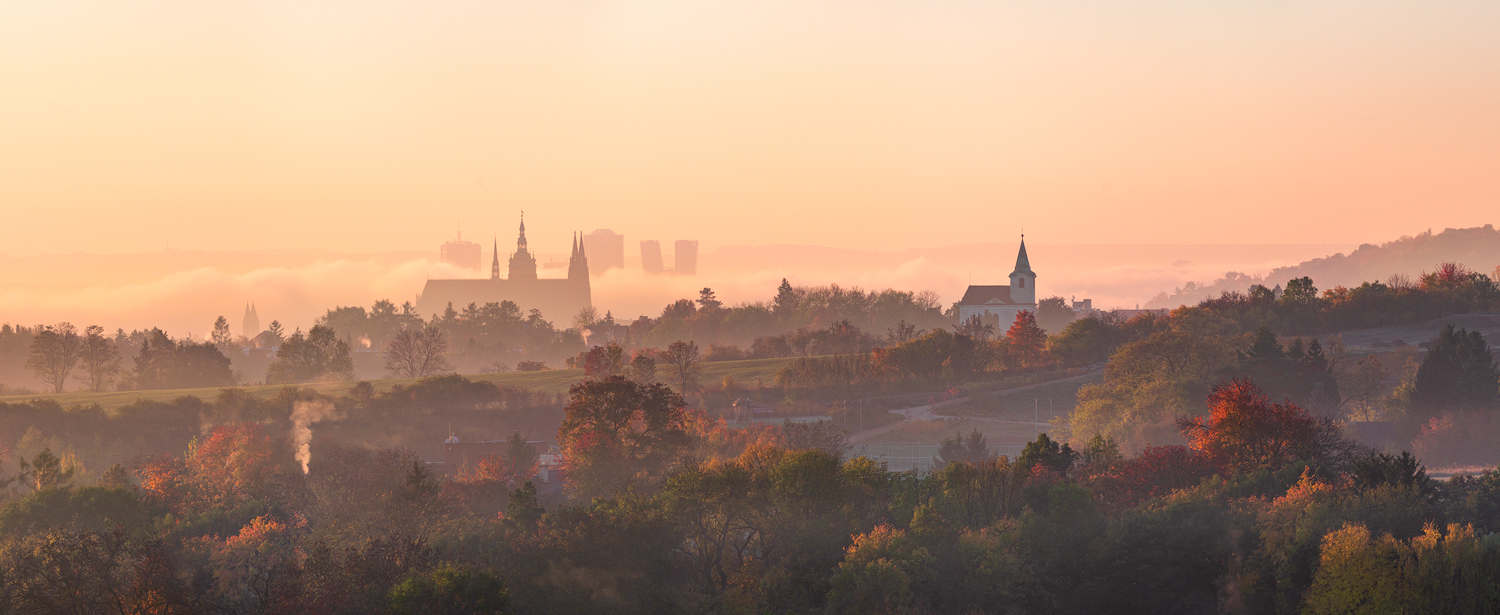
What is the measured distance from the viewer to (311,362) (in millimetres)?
91375

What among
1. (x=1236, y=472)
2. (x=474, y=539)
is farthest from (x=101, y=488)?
(x=1236, y=472)

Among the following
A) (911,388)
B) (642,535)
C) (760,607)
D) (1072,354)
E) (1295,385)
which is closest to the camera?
(760,607)

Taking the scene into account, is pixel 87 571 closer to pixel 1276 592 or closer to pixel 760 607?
pixel 760 607

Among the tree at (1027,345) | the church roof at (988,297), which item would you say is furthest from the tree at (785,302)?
the tree at (1027,345)

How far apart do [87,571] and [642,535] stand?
1395 centimetres

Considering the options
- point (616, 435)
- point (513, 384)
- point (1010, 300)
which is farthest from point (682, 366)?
point (1010, 300)

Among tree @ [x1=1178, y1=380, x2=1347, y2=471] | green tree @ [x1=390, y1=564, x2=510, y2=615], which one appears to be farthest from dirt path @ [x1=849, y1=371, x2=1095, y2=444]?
green tree @ [x1=390, y1=564, x2=510, y2=615]

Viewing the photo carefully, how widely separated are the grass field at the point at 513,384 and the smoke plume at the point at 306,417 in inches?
260

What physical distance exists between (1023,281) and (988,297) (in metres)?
4.02

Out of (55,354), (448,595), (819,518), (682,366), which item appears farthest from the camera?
(55,354)

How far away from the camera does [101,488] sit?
123ft

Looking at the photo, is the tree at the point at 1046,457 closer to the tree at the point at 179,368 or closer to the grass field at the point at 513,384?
the grass field at the point at 513,384

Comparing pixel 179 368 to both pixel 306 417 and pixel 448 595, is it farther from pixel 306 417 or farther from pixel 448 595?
pixel 448 595

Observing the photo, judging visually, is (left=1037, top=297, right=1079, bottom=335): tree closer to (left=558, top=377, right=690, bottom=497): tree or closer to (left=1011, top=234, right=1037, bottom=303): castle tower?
(left=1011, top=234, right=1037, bottom=303): castle tower
